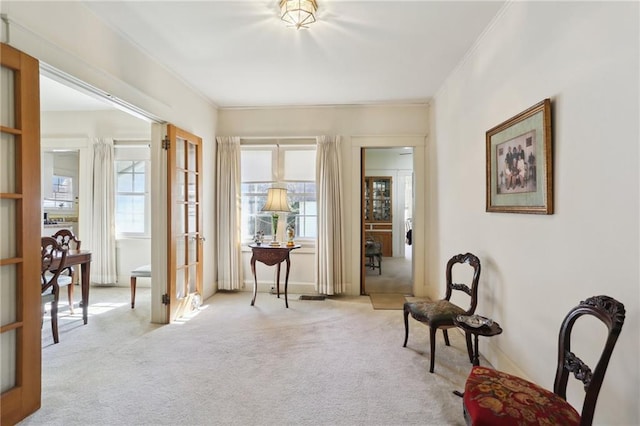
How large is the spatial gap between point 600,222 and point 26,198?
3.09 m

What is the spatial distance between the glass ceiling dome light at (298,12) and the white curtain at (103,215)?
13.1 feet

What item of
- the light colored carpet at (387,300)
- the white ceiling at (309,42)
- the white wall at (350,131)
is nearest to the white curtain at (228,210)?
the white wall at (350,131)

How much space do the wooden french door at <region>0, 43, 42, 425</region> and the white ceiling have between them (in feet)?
3.08

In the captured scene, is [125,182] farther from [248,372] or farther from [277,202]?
[248,372]

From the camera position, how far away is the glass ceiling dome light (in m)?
2.15

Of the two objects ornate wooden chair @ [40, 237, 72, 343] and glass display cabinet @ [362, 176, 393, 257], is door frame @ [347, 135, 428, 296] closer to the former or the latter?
ornate wooden chair @ [40, 237, 72, 343]

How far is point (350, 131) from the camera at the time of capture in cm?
446

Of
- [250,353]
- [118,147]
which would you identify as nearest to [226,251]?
[250,353]

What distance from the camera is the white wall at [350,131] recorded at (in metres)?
4.40

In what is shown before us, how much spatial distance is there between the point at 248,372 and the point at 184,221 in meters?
2.03

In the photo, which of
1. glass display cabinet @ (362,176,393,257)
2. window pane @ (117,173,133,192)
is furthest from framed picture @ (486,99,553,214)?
glass display cabinet @ (362,176,393,257)

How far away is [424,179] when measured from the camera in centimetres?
439

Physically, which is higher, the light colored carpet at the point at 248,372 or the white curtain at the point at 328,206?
the white curtain at the point at 328,206

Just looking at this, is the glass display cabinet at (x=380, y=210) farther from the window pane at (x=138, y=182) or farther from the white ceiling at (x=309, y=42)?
the window pane at (x=138, y=182)
